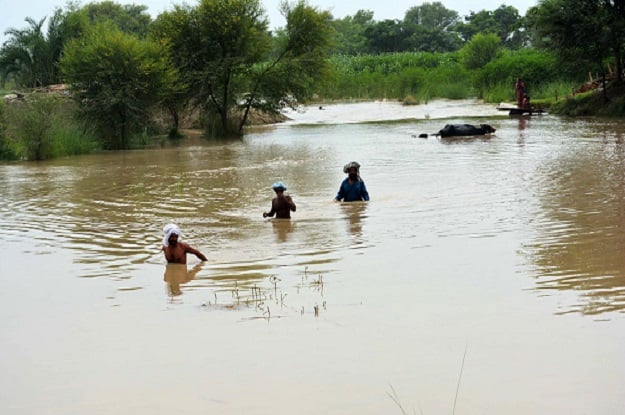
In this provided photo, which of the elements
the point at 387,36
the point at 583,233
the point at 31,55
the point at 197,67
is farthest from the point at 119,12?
the point at 583,233

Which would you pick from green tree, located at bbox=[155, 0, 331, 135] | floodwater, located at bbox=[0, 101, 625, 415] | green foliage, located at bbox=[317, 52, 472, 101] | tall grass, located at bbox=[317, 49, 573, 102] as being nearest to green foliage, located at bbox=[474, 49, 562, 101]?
tall grass, located at bbox=[317, 49, 573, 102]

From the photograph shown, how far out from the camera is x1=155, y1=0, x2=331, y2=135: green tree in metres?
39.8

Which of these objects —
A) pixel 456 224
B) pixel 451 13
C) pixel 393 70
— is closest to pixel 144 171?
pixel 456 224

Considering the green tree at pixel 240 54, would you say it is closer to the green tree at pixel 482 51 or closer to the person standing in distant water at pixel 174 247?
the green tree at pixel 482 51

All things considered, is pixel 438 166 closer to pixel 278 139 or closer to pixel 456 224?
pixel 456 224

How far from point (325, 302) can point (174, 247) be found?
2839mm

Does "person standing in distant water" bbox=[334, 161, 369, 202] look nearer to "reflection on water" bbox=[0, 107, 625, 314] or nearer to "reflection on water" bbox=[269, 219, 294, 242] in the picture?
"reflection on water" bbox=[0, 107, 625, 314]

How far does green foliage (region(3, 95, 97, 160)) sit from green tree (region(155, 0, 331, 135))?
997cm

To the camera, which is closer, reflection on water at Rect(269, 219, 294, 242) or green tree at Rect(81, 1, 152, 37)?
reflection on water at Rect(269, 219, 294, 242)

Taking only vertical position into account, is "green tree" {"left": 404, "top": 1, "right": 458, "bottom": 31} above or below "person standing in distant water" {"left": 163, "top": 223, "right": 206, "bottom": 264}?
above

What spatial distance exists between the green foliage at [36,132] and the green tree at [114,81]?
324cm

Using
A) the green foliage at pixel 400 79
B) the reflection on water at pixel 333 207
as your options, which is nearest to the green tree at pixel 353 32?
the green foliage at pixel 400 79

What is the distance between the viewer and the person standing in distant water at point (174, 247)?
9.59 meters

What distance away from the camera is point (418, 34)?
363ft
